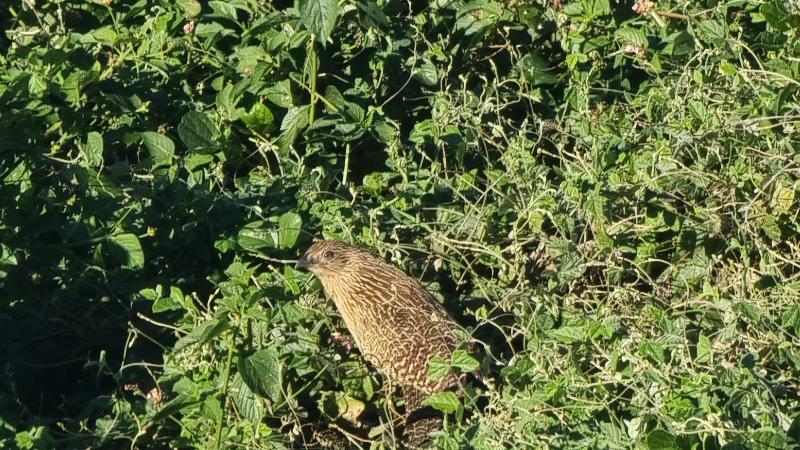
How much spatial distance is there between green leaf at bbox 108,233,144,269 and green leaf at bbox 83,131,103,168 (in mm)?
670

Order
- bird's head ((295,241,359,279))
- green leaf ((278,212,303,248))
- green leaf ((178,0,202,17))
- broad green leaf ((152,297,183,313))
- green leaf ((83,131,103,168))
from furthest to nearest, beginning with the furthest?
1. green leaf ((178,0,202,17))
2. green leaf ((83,131,103,168))
3. green leaf ((278,212,303,248))
4. bird's head ((295,241,359,279))
5. broad green leaf ((152,297,183,313))

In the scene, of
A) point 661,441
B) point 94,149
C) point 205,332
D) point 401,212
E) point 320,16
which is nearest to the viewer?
point 661,441

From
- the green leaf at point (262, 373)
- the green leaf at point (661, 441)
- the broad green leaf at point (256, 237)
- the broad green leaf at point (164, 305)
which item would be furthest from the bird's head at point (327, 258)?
Result: the green leaf at point (661, 441)

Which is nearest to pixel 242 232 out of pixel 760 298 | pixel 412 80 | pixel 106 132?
pixel 106 132

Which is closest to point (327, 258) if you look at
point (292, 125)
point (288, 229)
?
point (288, 229)

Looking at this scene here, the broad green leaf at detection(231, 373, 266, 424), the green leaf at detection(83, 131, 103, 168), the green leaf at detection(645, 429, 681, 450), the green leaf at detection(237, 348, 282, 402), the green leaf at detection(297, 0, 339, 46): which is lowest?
the broad green leaf at detection(231, 373, 266, 424)

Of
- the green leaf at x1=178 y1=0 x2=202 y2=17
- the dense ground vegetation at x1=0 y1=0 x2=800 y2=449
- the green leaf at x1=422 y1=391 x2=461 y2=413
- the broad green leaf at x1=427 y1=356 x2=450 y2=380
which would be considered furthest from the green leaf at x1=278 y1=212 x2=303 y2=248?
→ the green leaf at x1=178 y1=0 x2=202 y2=17

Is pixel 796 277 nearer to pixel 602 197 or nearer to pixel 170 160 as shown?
pixel 602 197

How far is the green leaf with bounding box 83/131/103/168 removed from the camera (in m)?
6.10

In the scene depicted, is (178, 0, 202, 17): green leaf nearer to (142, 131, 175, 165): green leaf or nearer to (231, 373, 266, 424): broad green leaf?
(142, 131, 175, 165): green leaf

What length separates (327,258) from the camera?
573 centimetres

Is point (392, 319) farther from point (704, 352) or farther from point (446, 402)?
point (704, 352)

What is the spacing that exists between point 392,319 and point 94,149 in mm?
1622

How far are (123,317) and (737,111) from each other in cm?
272
